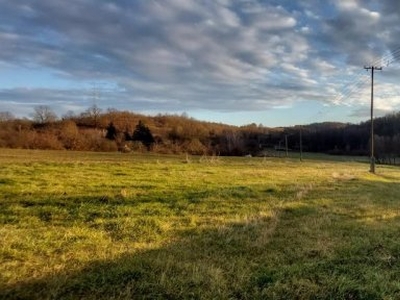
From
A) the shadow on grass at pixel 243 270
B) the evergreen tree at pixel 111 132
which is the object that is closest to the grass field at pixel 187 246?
the shadow on grass at pixel 243 270

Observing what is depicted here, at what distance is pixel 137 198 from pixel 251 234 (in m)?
5.69

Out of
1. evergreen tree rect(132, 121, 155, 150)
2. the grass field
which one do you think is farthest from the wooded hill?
the grass field

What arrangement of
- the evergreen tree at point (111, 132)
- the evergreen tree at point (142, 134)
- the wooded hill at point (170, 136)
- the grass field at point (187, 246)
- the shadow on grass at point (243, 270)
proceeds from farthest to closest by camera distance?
the evergreen tree at point (142, 134)
the evergreen tree at point (111, 132)
the wooded hill at point (170, 136)
the grass field at point (187, 246)
the shadow on grass at point (243, 270)

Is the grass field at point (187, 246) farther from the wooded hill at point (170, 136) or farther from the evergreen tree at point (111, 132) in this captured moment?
the evergreen tree at point (111, 132)

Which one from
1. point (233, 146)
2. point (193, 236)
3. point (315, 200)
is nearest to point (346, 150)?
point (233, 146)

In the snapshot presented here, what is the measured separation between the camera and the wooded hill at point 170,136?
83625 millimetres

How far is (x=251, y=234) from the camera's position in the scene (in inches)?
415

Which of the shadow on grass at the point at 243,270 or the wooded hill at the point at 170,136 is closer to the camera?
the shadow on grass at the point at 243,270

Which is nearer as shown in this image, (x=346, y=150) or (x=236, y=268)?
(x=236, y=268)

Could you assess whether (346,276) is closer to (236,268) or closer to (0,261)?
(236,268)

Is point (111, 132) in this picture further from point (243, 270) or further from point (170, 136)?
point (243, 270)

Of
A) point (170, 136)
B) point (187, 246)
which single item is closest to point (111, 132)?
point (170, 136)

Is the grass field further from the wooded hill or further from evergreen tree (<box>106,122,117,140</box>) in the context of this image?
evergreen tree (<box>106,122,117,140</box>)

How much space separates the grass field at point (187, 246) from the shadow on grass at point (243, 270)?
0.06 feet
